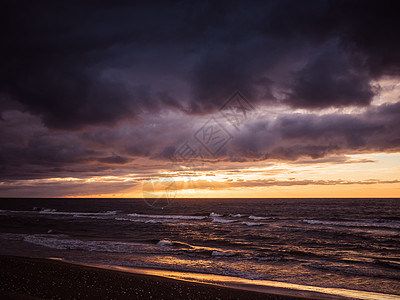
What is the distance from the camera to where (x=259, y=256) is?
19422 mm

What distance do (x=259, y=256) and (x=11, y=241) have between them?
2263 cm

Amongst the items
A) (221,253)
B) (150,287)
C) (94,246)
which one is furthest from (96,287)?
Answer: (94,246)

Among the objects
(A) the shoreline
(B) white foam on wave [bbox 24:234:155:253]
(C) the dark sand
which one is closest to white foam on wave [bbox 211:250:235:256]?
(B) white foam on wave [bbox 24:234:155:253]

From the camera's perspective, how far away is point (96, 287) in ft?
34.3

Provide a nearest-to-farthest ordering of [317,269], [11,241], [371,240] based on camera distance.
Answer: [317,269] < [11,241] < [371,240]

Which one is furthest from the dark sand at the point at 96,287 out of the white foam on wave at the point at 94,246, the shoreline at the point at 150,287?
the white foam on wave at the point at 94,246

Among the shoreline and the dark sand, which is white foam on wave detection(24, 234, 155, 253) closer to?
the shoreline

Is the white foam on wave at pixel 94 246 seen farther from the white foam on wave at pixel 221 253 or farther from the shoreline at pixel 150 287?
the shoreline at pixel 150 287

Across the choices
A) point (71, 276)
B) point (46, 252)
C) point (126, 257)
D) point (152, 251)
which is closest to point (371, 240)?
point (152, 251)

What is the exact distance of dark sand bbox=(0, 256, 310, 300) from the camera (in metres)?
9.52

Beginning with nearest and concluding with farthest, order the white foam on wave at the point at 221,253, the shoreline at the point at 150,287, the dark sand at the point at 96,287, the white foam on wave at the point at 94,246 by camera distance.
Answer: the dark sand at the point at 96,287, the shoreline at the point at 150,287, the white foam on wave at the point at 221,253, the white foam on wave at the point at 94,246

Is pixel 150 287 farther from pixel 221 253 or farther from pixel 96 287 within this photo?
pixel 221 253

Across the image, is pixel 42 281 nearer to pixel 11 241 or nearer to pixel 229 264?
pixel 229 264

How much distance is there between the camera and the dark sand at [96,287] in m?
9.52
